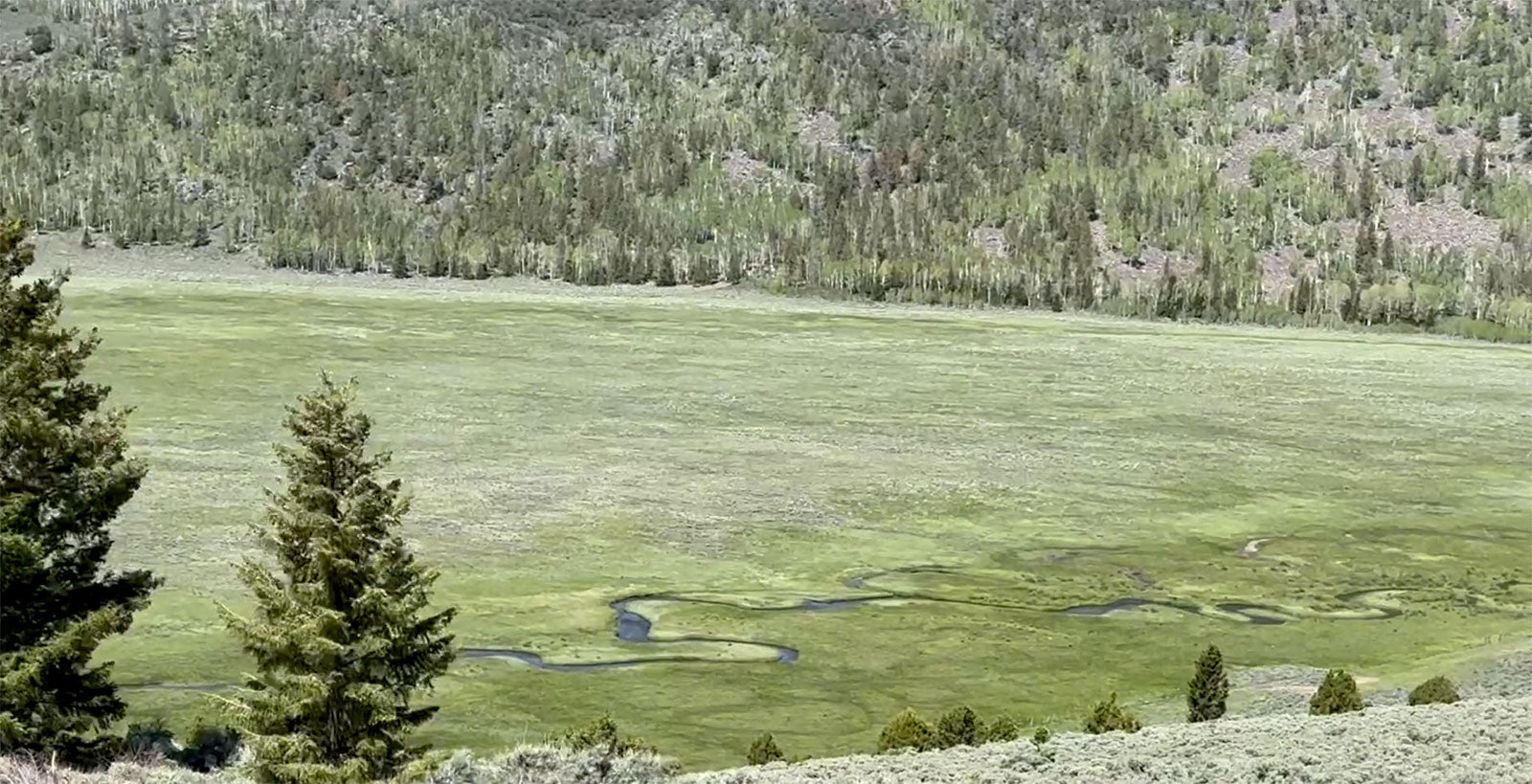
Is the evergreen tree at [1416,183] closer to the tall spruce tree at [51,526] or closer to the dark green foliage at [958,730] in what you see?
the dark green foliage at [958,730]

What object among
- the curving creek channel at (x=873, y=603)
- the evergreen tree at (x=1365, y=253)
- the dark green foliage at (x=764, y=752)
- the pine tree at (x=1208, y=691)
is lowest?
the curving creek channel at (x=873, y=603)

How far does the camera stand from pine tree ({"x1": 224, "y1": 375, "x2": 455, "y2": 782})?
24.8 m

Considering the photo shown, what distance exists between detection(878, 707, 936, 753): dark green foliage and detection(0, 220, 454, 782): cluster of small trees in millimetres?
7514

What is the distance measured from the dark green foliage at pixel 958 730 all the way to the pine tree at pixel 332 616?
8746 millimetres

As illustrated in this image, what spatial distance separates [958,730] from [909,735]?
819 mm

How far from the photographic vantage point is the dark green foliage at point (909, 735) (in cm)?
2878

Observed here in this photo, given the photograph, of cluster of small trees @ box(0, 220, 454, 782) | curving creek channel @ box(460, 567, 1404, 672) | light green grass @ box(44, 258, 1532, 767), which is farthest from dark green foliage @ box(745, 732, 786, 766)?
curving creek channel @ box(460, 567, 1404, 672)

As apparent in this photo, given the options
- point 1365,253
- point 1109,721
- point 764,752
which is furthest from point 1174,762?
point 1365,253

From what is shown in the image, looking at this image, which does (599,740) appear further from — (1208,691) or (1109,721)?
(1208,691)

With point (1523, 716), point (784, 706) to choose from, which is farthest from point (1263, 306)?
point (1523, 716)

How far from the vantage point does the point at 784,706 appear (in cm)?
3778

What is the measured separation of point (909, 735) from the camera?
95.2ft

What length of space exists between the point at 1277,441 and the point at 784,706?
152ft

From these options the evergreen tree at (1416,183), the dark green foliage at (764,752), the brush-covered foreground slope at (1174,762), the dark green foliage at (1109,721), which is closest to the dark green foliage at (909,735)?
the dark green foliage at (764,752)
